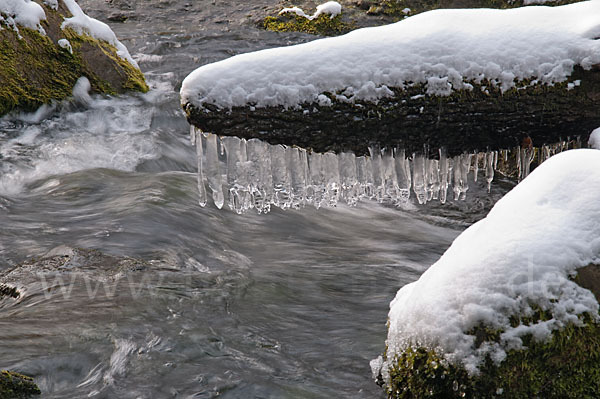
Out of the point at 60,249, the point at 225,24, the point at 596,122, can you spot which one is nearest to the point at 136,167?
the point at 60,249

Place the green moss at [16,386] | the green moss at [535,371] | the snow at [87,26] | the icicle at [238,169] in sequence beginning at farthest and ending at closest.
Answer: the snow at [87,26]
the icicle at [238,169]
the green moss at [16,386]
the green moss at [535,371]

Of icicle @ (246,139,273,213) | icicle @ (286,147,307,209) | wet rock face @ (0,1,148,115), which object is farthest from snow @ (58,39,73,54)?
icicle @ (286,147,307,209)

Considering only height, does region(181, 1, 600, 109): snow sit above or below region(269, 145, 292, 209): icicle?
above

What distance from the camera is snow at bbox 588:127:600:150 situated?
13.2 ft

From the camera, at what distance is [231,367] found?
3.76 meters

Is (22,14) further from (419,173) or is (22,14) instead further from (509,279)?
(509,279)

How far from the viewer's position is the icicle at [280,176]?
158 inches

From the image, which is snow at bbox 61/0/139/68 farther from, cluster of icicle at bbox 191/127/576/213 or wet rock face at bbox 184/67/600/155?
wet rock face at bbox 184/67/600/155

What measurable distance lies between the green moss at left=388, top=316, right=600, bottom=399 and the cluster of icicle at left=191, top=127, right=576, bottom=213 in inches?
72.3

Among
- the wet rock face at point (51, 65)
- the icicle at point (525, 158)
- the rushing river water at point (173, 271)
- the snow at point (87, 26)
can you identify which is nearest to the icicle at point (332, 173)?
the rushing river water at point (173, 271)

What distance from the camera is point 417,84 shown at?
3.71 metres

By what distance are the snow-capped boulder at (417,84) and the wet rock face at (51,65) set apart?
17.5 feet

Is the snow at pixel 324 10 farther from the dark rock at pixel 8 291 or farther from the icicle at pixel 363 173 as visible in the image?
the dark rock at pixel 8 291

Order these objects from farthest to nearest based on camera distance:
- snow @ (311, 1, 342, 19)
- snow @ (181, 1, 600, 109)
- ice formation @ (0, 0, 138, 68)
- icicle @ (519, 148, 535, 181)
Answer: snow @ (311, 1, 342, 19)
ice formation @ (0, 0, 138, 68)
icicle @ (519, 148, 535, 181)
snow @ (181, 1, 600, 109)
